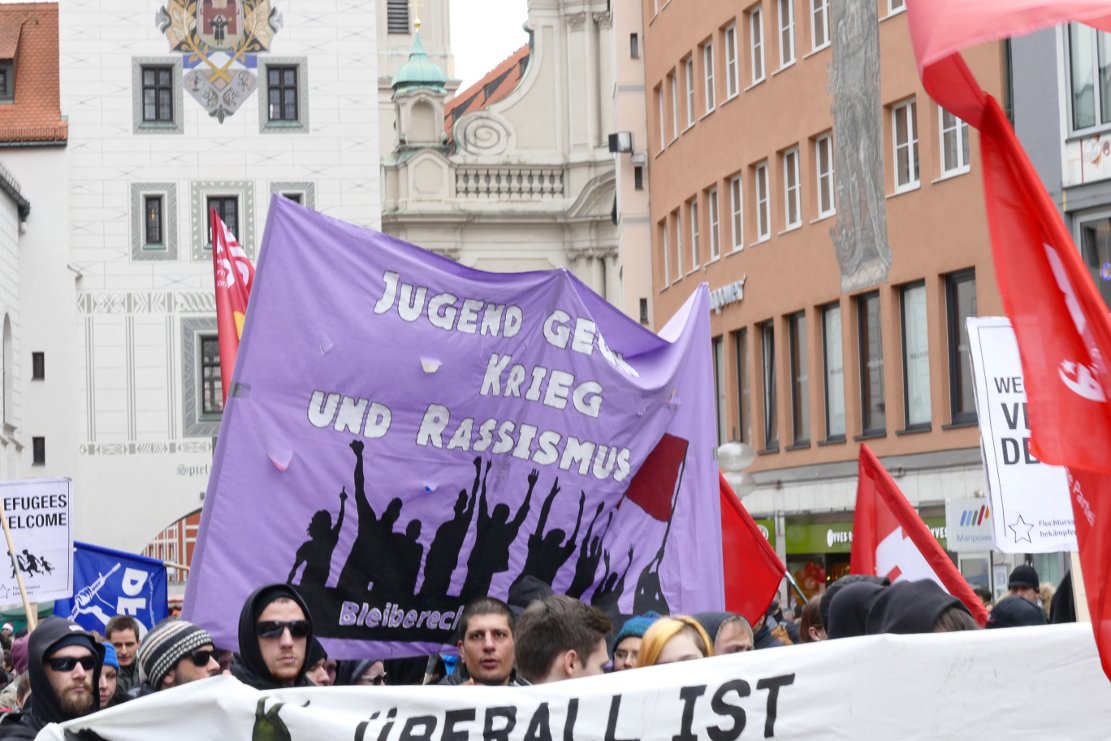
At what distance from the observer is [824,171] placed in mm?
33031

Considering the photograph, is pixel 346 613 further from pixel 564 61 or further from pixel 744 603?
pixel 564 61

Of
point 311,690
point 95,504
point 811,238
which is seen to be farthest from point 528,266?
point 311,690

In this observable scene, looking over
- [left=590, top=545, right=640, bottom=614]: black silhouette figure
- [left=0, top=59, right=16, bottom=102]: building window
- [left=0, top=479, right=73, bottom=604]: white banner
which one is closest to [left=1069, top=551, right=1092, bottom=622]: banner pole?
[left=590, top=545, right=640, bottom=614]: black silhouette figure

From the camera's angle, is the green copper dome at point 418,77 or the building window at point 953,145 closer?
the building window at point 953,145

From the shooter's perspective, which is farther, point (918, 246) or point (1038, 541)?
point (918, 246)

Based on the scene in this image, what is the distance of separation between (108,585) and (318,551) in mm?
8083

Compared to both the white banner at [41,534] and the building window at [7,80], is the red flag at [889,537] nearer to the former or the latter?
the white banner at [41,534]

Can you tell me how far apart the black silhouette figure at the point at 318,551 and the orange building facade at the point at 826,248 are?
17.8 metres

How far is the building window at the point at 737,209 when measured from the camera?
3644cm

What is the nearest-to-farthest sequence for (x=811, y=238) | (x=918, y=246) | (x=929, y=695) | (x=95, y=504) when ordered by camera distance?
(x=929, y=695) < (x=918, y=246) < (x=811, y=238) < (x=95, y=504)

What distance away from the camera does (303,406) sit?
870 centimetres

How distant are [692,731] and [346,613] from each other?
350cm

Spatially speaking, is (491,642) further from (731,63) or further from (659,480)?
(731,63)

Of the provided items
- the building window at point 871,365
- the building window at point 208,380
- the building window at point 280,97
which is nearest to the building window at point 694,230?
the building window at point 871,365
